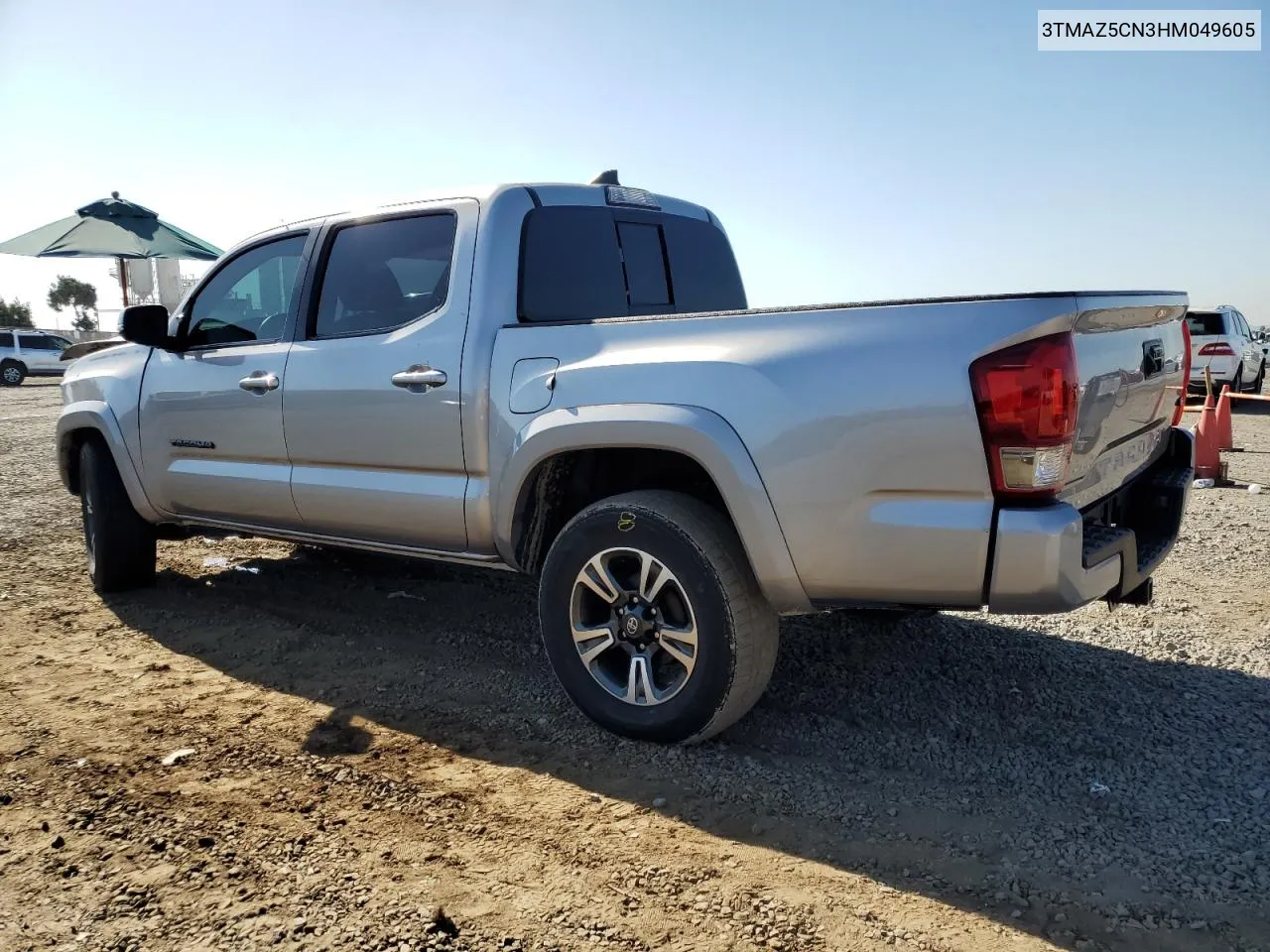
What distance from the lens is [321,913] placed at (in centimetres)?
232

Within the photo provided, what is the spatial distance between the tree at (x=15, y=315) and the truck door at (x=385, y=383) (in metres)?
64.9

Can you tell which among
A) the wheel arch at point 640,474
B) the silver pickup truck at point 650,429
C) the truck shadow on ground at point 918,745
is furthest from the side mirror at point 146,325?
the wheel arch at point 640,474

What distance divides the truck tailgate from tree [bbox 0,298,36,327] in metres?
67.4

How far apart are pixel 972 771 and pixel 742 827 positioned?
85cm

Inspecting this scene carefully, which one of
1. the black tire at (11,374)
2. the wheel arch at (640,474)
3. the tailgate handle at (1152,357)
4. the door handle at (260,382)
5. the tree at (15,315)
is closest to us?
the wheel arch at (640,474)

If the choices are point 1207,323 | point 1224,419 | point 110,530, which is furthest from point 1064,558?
point 1207,323

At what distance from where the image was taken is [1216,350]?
16.1 metres

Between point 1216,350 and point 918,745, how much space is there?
15.9 m

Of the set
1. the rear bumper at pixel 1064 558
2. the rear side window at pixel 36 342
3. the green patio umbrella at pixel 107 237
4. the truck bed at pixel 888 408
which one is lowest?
the rear bumper at pixel 1064 558

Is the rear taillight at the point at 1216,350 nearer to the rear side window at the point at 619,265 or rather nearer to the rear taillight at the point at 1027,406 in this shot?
the rear side window at the point at 619,265

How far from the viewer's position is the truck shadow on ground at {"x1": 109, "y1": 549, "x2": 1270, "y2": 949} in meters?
2.49

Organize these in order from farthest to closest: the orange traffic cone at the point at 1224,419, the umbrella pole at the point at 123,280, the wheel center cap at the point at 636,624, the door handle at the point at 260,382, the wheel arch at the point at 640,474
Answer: the umbrella pole at the point at 123,280, the orange traffic cone at the point at 1224,419, the door handle at the point at 260,382, the wheel center cap at the point at 636,624, the wheel arch at the point at 640,474

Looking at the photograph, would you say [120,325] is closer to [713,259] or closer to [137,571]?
[137,571]

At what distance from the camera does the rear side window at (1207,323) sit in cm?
1633
